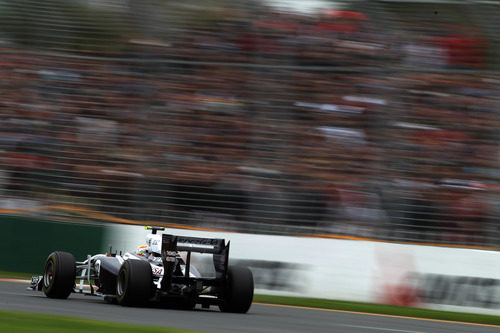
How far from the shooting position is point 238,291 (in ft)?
30.2

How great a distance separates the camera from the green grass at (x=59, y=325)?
20.6ft

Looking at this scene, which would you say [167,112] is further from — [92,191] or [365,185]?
[365,185]

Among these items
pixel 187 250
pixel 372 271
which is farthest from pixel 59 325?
pixel 372 271

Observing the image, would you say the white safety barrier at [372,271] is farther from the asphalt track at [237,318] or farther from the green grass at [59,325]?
the green grass at [59,325]

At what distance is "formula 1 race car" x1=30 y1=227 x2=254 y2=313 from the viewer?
8.77m

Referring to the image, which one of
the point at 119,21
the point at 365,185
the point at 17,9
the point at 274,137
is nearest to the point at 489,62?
the point at 365,185

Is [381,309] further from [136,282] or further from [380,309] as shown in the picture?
[136,282]

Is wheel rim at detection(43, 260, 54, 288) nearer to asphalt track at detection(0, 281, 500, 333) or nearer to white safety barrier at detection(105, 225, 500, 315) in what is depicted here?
asphalt track at detection(0, 281, 500, 333)

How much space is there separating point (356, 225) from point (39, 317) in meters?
6.53

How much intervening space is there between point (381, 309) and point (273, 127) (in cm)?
373

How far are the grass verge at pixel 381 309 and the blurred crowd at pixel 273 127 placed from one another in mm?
1202

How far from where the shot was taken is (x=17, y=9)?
15.5m

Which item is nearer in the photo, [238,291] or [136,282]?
[136,282]

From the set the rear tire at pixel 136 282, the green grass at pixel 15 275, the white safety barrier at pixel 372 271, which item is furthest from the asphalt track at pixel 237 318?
the green grass at pixel 15 275
